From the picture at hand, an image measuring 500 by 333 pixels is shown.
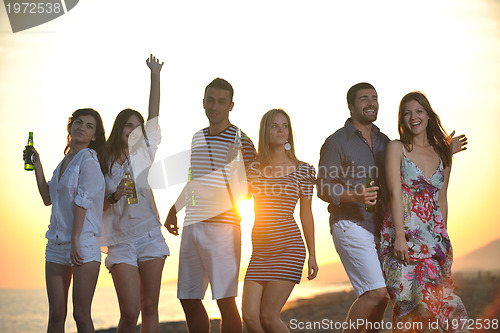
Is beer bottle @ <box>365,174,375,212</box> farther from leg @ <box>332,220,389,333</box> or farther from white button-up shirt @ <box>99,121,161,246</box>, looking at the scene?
white button-up shirt @ <box>99,121,161,246</box>

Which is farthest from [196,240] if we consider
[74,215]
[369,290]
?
[369,290]

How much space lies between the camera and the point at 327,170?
386cm

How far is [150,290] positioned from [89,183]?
0.78 m

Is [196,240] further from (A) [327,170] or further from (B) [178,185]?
(A) [327,170]

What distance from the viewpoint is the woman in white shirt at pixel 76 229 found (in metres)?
3.36

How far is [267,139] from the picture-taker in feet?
12.6

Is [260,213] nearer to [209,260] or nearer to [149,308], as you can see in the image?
[209,260]

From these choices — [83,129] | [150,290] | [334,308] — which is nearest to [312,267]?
[150,290]

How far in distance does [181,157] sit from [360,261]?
1328 mm

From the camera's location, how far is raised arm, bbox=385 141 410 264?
139 inches

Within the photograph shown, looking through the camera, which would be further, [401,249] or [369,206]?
[369,206]

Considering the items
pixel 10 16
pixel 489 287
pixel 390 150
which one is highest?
pixel 10 16

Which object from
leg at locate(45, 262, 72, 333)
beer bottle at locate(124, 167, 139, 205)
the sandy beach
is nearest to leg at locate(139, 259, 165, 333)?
beer bottle at locate(124, 167, 139, 205)

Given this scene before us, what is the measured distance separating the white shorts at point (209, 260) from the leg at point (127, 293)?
276mm
